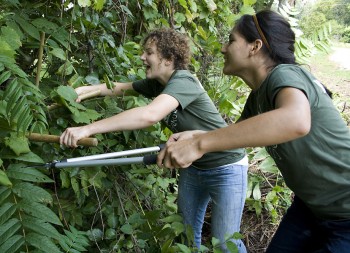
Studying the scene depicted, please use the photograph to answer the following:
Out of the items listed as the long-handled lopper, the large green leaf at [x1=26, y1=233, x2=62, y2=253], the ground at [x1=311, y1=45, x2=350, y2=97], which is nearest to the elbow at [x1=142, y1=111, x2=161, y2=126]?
the long-handled lopper

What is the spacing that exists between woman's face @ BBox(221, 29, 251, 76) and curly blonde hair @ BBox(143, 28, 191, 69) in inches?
30.3

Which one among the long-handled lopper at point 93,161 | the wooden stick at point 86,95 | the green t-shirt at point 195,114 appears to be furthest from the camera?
the green t-shirt at point 195,114

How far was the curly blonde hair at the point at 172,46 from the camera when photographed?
270 cm

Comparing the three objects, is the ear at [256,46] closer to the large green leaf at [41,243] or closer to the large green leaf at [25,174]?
the large green leaf at [25,174]

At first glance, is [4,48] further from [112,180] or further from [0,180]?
[112,180]

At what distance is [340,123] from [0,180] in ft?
4.56

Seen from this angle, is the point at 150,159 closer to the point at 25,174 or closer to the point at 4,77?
the point at 25,174

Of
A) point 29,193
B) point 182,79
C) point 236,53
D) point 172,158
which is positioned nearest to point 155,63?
point 182,79

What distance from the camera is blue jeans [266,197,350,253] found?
5.67 ft

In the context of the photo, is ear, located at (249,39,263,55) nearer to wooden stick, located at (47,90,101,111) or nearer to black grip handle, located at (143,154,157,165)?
black grip handle, located at (143,154,157,165)

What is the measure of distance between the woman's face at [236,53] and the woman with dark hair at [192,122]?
474 mm

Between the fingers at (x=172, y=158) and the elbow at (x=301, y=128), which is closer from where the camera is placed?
the elbow at (x=301, y=128)

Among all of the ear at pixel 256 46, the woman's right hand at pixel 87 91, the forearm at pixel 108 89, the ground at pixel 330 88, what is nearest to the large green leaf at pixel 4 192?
the woman's right hand at pixel 87 91

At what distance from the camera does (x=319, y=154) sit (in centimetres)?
166
